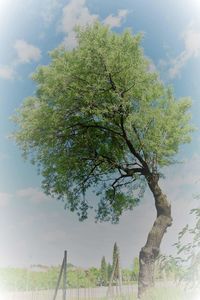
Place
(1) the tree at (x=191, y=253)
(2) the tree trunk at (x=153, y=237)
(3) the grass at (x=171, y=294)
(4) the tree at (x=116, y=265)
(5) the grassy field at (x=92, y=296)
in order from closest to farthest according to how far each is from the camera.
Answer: (1) the tree at (x=191, y=253) < (3) the grass at (x=171, y=294) < (5) the grassy field at (x=92, y=296) < (2) the tree trunk at (x=153, y=237) < (4) the tree at (x=116, y=265)

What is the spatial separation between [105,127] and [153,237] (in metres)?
2.49

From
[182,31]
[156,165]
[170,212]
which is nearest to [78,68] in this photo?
[182,31]

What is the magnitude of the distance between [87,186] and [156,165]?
5.62ft

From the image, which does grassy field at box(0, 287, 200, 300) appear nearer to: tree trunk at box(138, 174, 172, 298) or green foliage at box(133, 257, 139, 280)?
tree trunk at box(138, 174, 172, 298)

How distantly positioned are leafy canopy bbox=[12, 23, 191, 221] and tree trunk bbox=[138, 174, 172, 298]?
0.48 meters

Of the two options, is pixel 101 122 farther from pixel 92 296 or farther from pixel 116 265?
pixel 92 296

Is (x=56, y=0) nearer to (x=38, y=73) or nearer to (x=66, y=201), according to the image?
(x=38, y=73)

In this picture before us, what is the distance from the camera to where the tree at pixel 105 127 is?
290 inches

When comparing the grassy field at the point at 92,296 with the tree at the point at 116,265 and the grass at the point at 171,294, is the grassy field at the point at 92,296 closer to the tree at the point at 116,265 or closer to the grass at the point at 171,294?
the grass at the point at 171,294

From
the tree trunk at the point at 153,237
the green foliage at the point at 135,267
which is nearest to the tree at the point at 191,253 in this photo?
the tree trunk at the point at 153,237

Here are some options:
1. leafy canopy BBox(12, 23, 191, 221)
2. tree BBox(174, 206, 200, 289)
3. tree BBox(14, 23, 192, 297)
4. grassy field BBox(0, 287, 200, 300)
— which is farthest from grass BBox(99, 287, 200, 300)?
leafy canopy BBox(12, 23, 191, 221)

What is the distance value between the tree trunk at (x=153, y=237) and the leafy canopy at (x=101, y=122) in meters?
0.48

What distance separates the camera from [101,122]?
814 cm

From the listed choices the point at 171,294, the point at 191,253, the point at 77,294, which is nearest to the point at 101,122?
the point at 77,294
